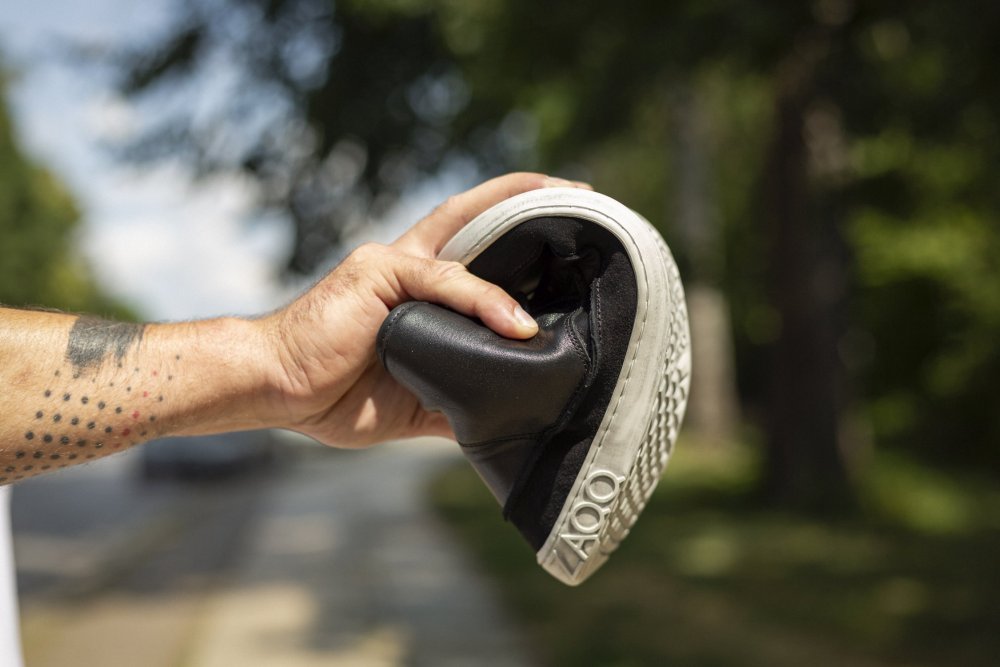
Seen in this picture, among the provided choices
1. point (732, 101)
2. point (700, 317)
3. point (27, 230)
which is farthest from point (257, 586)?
point (27, 230)

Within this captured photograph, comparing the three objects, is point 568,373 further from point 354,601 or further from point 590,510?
point 354,601

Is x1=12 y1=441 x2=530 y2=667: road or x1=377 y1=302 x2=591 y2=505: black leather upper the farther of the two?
x1=12 y1=441 x2=530 y2=667: road

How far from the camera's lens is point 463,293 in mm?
1556

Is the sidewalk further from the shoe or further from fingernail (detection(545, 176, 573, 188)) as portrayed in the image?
fingernail (detection(545, 176, 573, 188))

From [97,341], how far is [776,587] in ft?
18.8

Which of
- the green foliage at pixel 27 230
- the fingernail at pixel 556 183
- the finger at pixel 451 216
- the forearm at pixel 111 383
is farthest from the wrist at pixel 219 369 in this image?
the green foliage at pixel 27 230

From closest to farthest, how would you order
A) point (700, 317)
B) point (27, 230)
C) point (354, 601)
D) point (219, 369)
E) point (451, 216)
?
point (219, 369)
point (451, 216)
point (354, 601)
point (700, 317)
point (27, 230)

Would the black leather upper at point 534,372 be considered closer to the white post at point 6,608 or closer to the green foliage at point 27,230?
the white post at point 6,608

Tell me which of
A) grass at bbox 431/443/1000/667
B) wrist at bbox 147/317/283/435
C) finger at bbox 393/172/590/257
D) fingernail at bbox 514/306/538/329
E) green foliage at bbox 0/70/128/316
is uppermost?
finger at bbox 393/172/590/257

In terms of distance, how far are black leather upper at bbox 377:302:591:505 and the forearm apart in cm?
26

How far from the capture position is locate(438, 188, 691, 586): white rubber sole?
5.00 feet

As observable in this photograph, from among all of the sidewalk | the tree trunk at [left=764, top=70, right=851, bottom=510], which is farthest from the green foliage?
the tree trunk at [left=764, top=70, right=851, bottom=510]

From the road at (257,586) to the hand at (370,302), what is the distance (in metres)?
3.96

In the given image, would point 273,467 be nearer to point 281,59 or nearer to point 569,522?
point 281,59
